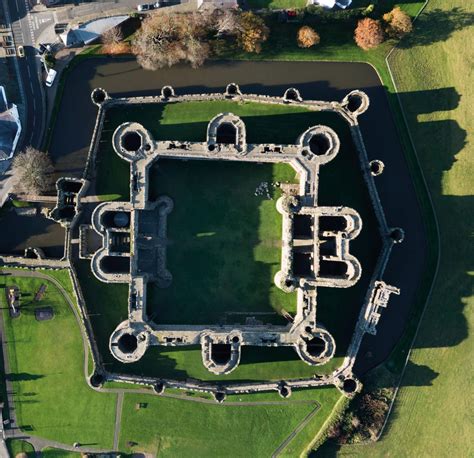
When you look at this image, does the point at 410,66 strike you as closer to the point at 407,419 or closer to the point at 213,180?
the point at 213,180

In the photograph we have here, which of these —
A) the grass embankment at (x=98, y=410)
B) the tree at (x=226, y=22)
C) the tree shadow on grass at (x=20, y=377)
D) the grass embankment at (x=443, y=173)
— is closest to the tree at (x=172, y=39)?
the tree at (x=226, y=22)

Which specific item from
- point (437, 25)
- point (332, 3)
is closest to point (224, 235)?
point (332, 3)

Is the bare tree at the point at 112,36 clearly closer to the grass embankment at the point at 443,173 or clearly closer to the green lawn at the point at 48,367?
the green lawn at the point at 48,367

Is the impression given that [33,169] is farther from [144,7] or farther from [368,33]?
[368,33]

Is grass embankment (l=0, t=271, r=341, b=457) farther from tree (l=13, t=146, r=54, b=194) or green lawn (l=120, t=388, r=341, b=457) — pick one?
tree (l=13, t=146, r=54, b=194)

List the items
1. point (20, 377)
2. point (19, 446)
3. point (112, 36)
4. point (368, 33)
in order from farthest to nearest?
point (19, 446) → point (20, 377) → point (112, 36) → point (368, 33)

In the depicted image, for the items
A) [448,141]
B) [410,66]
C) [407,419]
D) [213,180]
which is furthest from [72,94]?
[407,419]

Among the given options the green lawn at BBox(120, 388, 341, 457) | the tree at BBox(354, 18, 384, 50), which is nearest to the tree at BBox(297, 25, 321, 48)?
the tree at BBox(354, 18, 384, 50)
